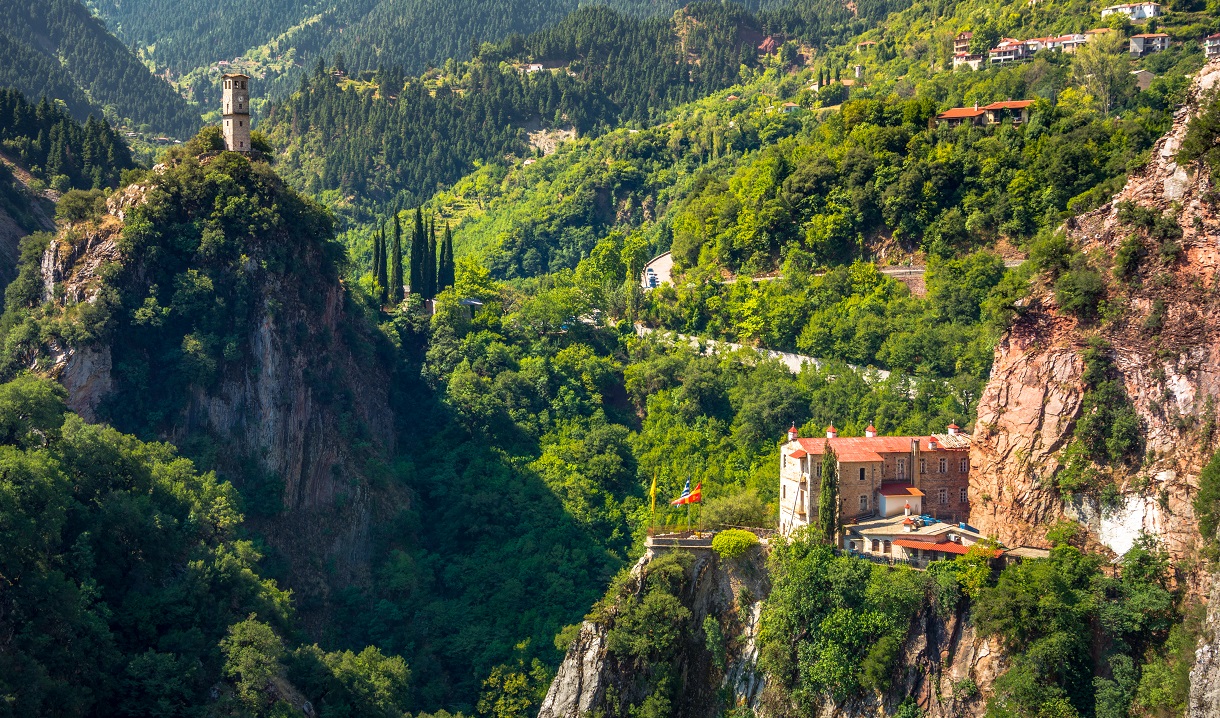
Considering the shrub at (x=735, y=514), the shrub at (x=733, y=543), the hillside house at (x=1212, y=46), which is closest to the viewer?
the shrub at (x=733, y=543)

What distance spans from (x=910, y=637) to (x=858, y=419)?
765 inches

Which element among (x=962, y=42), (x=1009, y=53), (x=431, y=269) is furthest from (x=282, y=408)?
(x=962, y=42)

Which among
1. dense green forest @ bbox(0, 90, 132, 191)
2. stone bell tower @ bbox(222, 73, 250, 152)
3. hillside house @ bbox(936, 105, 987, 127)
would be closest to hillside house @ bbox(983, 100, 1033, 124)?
hillside house @ bbox(936, 105, 987, 127)

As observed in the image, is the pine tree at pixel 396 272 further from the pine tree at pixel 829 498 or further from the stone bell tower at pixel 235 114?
the pine tree at pixel 829 498

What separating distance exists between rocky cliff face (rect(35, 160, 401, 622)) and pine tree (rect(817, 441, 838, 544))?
91.5ft

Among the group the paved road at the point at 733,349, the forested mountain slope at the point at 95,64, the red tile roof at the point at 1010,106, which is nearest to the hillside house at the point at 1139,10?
the red tile roof at the point at 1010,106

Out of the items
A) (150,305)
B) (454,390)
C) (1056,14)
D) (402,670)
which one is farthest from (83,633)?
(1056,14)

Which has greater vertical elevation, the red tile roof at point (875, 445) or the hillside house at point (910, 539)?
the red tile roof at point (875, 445)

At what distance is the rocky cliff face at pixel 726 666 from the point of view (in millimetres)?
52500

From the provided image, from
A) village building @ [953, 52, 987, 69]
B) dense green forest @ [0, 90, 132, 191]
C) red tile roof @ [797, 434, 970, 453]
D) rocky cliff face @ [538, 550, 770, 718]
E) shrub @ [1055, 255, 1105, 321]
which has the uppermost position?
village building @ [953, 52, 987, 69]

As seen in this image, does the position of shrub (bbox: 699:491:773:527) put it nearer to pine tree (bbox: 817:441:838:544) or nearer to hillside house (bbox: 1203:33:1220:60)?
pine tree (bbox: 817:441:838:544)

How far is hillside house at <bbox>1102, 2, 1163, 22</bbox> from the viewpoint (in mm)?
107494

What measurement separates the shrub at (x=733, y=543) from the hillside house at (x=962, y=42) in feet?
218

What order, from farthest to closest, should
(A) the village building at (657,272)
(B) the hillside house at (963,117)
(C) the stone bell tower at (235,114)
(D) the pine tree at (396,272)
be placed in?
(A) the village building at (657,272), (D) the pine tree at (396,272), (B) the hillside house at (963,117), (C) the stone bell tower at (235,114)
